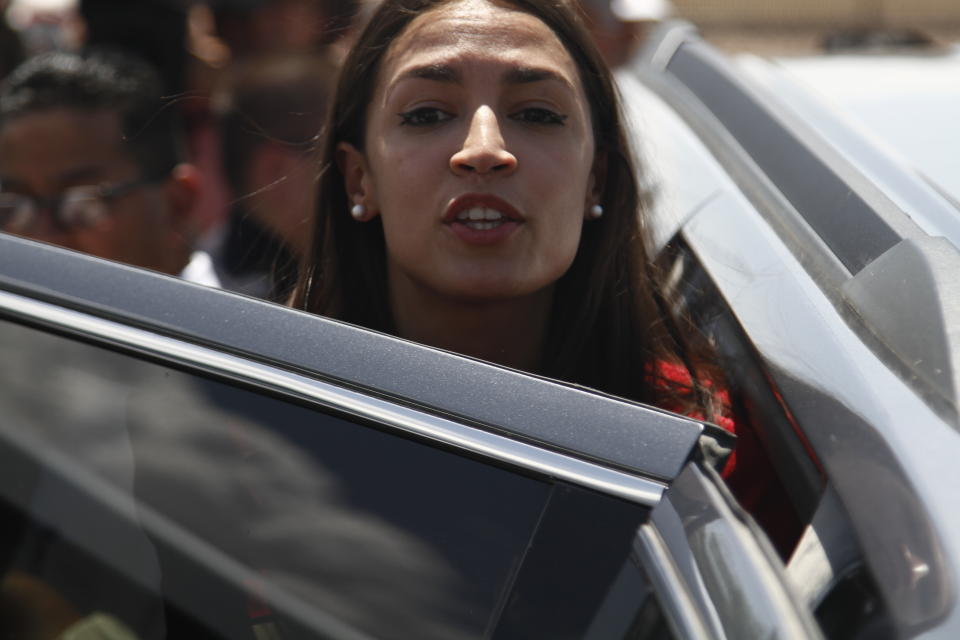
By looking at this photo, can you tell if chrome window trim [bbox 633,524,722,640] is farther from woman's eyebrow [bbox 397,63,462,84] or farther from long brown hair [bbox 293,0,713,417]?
Result: woman's eyebrow [bbox 397,63,462,84]

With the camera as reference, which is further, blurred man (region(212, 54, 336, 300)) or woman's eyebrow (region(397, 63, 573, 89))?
blurred man (region(212, 54, 336, 300))

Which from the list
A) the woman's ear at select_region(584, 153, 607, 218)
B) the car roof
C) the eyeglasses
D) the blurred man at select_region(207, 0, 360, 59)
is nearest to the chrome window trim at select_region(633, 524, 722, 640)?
the car roof

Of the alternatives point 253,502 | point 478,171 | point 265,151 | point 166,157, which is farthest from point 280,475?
point 265,151

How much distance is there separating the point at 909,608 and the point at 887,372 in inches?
11.7

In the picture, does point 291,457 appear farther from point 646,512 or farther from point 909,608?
point 909,608

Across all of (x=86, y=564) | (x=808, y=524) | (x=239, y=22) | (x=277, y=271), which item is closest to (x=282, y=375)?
(x=86, y=564)

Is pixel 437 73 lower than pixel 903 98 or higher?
lower

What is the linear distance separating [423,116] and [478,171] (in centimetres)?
19

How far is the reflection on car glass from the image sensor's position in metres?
1.26

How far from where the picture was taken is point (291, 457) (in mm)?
1367

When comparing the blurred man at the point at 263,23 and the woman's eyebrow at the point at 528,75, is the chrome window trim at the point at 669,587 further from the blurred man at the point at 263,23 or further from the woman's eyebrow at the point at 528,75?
Result: the blurred man at the point at 263,23

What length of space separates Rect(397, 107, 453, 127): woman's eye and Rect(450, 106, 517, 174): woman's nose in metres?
0.08

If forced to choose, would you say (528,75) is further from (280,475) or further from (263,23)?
(263,23)

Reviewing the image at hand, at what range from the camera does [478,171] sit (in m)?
1.76
